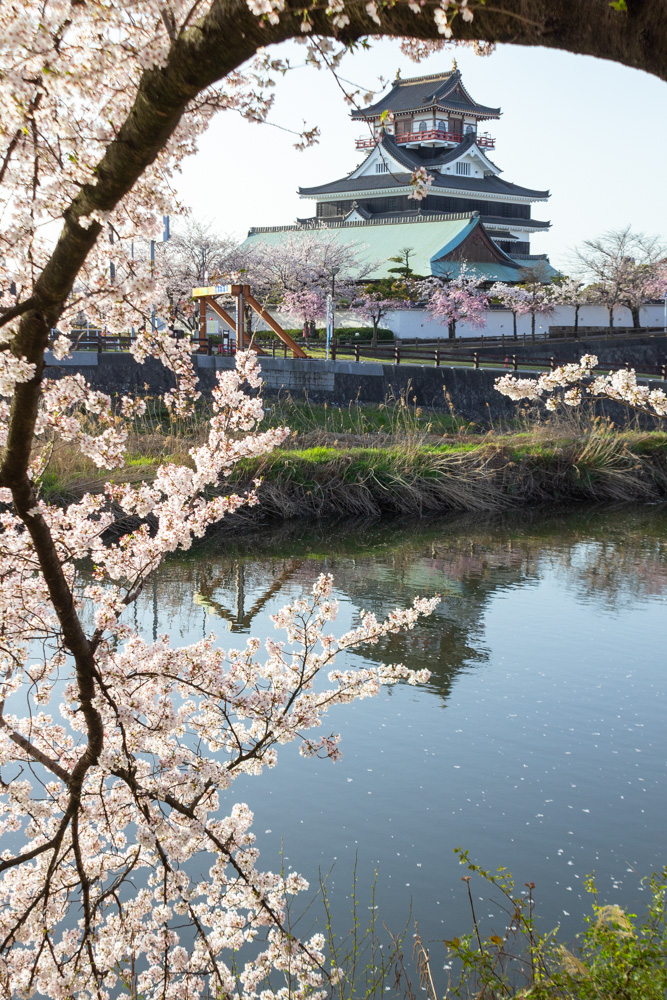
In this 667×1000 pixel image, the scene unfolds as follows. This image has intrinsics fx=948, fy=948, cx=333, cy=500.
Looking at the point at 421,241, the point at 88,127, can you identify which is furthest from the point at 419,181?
the point at 421,241

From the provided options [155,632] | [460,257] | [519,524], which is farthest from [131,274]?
[460,257]

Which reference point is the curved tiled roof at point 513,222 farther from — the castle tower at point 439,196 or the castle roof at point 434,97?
the castle roof at point 434,97

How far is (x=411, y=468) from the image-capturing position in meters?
15.7

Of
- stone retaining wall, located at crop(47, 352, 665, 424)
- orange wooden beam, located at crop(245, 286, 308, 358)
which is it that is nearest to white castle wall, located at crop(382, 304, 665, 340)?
stone retaining wall, located at crop(47, 352, 665, 424)

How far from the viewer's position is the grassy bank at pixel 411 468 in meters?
14.6

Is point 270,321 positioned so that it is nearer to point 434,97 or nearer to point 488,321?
point 488,321

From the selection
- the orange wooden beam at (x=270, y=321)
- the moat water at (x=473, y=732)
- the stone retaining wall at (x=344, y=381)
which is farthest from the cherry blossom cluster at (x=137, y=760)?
the stone retaining wall at (x=344, y=381)

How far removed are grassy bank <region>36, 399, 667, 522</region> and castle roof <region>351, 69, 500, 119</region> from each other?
34.3 m

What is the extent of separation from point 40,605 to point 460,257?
37.0 m

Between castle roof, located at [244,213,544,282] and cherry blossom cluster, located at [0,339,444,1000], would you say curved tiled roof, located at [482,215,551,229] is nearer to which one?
castle roof, located at [244,213,544,282]

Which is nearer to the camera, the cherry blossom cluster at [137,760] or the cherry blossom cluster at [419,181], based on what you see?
the cherry blossom cluster at [419,181]

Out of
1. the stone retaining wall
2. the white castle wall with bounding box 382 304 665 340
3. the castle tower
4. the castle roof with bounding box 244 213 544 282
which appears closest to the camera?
the stone retaining wall

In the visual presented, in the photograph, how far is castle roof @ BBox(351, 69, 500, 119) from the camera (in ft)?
158

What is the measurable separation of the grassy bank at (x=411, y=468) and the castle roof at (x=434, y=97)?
34.3 metres
